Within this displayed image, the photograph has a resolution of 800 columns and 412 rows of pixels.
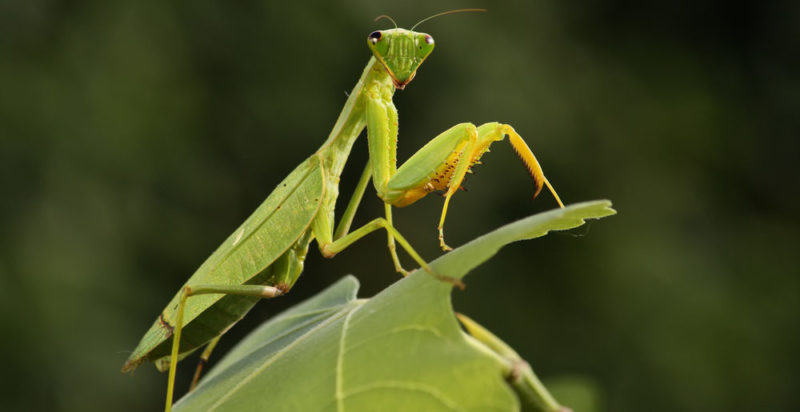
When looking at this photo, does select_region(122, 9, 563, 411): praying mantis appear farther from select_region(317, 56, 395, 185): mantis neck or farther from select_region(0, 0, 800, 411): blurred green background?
select_region(0, 0, 800, 411): blurred green background

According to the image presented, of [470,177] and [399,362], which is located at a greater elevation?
[399,362]

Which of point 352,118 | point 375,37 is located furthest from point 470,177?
point 375,37

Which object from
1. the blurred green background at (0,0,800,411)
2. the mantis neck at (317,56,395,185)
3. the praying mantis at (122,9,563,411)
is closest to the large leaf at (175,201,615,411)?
the praying mantis at (122,9,563,411)

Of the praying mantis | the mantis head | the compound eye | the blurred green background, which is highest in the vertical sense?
the compound eye

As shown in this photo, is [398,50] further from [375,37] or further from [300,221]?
[300,221]

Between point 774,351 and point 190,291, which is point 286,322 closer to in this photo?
point 190,291

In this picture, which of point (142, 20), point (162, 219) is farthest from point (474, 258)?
point (142, 20)

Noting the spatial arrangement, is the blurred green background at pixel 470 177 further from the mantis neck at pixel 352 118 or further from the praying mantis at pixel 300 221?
the mantis neck at pixel 352 118

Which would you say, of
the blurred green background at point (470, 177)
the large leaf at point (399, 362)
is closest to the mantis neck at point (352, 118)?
the large leaf at point (399, 362)
